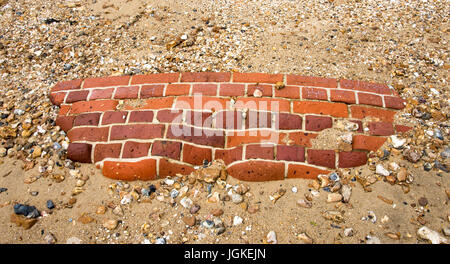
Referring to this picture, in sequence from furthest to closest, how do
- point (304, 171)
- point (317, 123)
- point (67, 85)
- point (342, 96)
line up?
point (67, 85), point (342, 96), point (317, 123), point (304, 171)

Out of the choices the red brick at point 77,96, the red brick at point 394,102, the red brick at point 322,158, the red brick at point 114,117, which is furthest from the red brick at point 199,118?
the red brick at point 394,102

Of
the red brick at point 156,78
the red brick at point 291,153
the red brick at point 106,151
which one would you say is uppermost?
the red brick at point 156,78

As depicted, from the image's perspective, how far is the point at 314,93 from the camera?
5.69ft

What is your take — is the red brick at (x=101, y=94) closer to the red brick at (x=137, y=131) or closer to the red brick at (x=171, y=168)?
the red brick at (x=137, y=131)

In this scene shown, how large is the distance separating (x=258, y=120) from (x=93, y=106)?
1019mm

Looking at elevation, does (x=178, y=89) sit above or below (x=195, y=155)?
above

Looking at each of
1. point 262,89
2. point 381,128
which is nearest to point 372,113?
point 381,128

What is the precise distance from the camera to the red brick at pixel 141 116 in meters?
1.67

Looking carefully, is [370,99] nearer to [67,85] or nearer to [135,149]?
[135,149]

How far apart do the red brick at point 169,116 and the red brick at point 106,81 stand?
40 cm

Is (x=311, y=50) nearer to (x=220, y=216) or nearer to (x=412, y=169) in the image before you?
(x=412, y=169)

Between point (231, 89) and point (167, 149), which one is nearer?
point (167, 149)

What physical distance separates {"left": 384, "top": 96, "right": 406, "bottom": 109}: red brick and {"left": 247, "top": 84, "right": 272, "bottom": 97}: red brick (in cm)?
70
